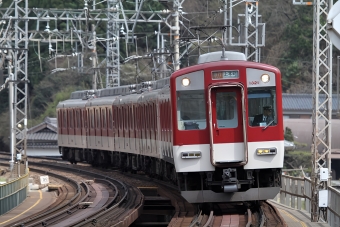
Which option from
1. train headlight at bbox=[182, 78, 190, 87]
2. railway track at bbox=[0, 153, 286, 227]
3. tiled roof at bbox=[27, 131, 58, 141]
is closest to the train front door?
train headlight at bbox=[182, 78, 190, 87]

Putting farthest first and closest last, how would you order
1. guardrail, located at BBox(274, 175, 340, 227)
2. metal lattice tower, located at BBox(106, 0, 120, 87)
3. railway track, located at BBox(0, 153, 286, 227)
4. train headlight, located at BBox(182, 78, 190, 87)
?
1. metal lattice tower, located at BBox(106, 0, 120, 87)
2. train headlight, located at BBox(182, 78, 190, 87)
3. guardrail, located at BBox(274, 175, 340, 227)
4. railway track, located at BBox(0, 153, 286, 227)

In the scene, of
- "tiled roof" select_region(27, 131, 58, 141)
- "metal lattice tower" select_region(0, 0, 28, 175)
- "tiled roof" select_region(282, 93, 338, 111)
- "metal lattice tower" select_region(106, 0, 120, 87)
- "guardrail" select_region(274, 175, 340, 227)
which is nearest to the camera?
"guardrail" select_region(274, 175, 340, 227)

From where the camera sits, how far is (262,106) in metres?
13.5

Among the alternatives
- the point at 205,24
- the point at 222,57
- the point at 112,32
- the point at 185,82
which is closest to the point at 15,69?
the point at 112,32

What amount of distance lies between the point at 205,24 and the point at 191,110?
2756cm

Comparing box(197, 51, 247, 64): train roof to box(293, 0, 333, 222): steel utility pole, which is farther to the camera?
box(197, 51, 247, 64): train roof

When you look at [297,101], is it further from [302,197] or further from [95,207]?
[95,207]

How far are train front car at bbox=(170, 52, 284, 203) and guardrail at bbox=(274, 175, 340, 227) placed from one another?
3.15ft

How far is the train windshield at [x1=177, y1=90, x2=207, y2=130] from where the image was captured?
532 inches

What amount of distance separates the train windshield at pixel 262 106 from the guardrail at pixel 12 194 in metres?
6.24

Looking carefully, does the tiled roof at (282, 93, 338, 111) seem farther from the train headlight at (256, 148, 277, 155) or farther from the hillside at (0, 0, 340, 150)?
the train headlight at (256, 148, 277, 155)

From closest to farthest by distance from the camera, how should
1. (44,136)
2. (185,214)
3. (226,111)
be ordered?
1. (226,111)
2. (185,214)
3. (44,136)

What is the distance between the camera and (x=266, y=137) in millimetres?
13391

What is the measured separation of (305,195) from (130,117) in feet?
24.4
